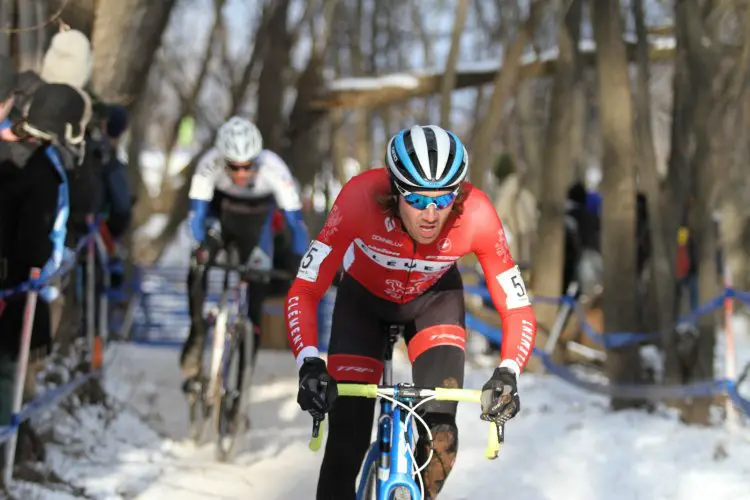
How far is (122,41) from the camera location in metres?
8.07

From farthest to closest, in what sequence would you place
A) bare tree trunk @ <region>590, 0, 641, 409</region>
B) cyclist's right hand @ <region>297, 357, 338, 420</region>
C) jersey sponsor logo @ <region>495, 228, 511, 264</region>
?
bare tree trunk @ <region>590, 0, 641, 409</region> → jersey sponsor logo @ <region>495, 228, 511, 264</region> → cyclist's right hand @ <region>297, 357, 338, 420</region>

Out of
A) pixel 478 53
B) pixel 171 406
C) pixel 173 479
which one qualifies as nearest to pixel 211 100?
pixel 478 53

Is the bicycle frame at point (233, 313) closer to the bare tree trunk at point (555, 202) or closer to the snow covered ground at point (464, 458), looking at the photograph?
the snow covered ground at point (464, 458)

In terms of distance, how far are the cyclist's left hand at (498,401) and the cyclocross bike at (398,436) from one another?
41 mm

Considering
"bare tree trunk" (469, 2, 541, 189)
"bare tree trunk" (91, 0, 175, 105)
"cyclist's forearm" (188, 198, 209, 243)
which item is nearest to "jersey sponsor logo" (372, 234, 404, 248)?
"cyclist's forearm" (188, 198, 209, 243)

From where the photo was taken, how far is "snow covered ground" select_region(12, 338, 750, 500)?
20.8ft

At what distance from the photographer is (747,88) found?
25.8 feet

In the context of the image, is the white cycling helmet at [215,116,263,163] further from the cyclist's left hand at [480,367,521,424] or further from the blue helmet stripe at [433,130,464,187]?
the cyclist's left hand at [480,367,521,424]

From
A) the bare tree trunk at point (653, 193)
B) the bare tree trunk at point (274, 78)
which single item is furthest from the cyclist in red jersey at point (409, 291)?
the bare tree trunk at point (274, 78)

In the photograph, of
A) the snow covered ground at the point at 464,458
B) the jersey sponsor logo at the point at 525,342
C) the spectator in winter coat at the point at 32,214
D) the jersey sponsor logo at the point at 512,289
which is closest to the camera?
the jersey sponsor logo at the point at 525,342

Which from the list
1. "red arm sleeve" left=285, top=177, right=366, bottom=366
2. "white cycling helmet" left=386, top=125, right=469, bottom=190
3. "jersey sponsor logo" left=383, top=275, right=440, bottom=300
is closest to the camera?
"white cycling helmet" left=386, top=125, right=469, bottom=190

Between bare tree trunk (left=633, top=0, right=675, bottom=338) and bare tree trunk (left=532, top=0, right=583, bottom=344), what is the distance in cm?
314

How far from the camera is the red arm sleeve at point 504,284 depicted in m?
4.21

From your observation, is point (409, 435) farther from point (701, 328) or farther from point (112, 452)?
point (701, 328)
